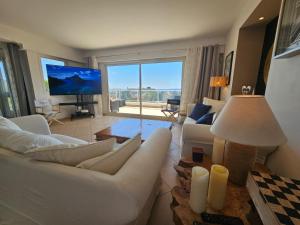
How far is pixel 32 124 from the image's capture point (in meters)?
1.83

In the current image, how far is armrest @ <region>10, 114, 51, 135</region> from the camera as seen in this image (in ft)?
5.66

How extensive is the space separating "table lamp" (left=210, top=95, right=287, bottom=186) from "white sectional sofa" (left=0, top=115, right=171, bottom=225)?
0.47 m

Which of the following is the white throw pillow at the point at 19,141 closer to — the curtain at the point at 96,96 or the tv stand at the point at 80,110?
the tv stand at the point at 80,110

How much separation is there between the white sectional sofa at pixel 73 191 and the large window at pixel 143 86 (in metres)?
3.82

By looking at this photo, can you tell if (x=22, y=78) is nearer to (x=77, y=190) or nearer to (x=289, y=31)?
(x=77, y=190)

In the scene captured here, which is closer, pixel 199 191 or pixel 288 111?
pixel 199 191

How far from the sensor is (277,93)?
42.4 inches

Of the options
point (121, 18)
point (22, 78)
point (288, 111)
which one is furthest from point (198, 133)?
point (22, 78)

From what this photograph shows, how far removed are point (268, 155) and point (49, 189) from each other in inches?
59.6

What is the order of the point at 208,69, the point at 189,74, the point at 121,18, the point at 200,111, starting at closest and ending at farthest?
the point at 121,18, the point at 200,111, the point at 208,69, the point at 189,74

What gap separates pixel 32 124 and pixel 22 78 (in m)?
2.42

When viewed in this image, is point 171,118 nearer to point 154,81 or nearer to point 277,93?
point 154,81

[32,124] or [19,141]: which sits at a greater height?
[19,141]

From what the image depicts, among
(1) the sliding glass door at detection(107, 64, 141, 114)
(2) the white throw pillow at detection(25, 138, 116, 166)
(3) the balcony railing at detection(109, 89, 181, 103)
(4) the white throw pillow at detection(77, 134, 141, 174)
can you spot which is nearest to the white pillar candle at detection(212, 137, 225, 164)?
(4) the white throw pillow at detection(77, 134, 141, 174)
